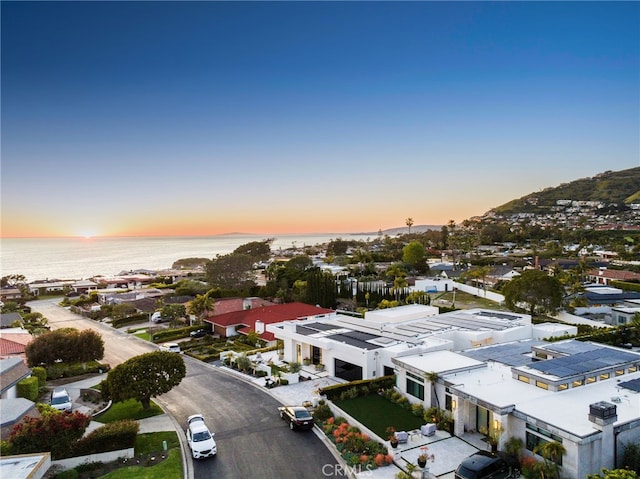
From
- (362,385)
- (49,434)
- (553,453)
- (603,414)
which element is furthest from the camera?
(362,385)

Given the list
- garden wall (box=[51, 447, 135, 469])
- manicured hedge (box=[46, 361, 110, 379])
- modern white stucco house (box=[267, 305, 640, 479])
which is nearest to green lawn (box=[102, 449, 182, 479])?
garden wall (box=[51, 447, 135, 469])

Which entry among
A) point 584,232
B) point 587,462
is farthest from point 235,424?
point 584,232

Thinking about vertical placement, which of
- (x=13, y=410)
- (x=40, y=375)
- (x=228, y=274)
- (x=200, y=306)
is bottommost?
(x=40, y=375)

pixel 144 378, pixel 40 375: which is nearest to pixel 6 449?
pixel 144 378

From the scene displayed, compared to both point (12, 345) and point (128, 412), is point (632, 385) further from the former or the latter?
point (12, 345)

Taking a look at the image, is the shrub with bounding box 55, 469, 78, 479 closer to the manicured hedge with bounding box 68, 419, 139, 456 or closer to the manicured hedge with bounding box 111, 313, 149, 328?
the manicured hedge with bounding box 68, 419, 139, 456

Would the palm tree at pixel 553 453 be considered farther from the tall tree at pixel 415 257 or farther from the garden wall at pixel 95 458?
the tall tree at pixel 415 257
